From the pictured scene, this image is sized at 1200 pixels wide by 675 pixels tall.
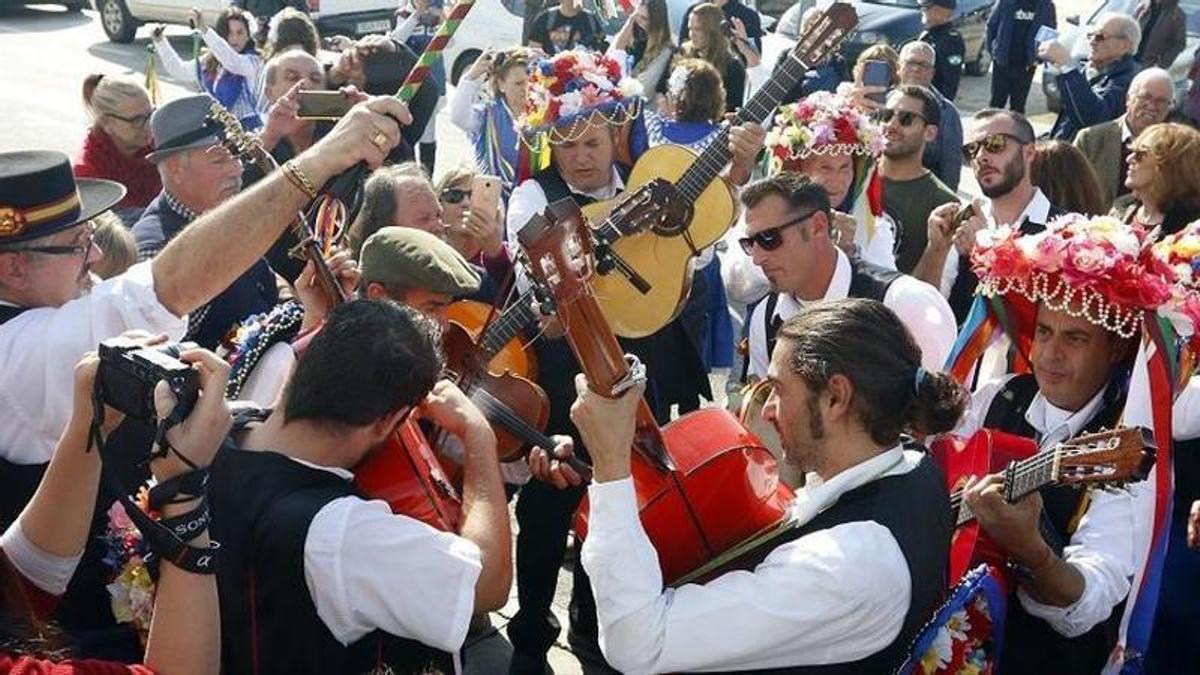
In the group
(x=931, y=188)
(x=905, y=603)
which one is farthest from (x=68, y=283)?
(x=931, y=188)

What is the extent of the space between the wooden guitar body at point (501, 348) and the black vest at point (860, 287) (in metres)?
0.84

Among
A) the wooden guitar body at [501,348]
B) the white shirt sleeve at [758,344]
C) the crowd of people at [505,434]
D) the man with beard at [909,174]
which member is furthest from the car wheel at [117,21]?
the white shirt sleeve at [758,344]

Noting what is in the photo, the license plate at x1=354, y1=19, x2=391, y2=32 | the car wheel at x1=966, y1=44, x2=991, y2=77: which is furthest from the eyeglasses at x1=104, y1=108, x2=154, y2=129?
the car wheel at x1=966, y1=44, x2=991, y2=77

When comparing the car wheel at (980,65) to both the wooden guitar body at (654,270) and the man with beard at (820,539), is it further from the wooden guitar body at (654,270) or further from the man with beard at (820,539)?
the man with beard at (820,539)

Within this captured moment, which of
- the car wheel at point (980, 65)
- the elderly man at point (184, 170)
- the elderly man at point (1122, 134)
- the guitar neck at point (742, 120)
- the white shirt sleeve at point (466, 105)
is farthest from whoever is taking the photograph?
the car wheel at point (980, 65)

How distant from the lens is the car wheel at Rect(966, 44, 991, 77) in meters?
17.7

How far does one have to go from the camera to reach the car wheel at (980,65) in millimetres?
17688

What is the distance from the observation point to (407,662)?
9.37 feet

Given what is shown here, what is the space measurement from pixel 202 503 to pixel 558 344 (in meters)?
2.50

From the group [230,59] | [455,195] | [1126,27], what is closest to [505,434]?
[455,195]

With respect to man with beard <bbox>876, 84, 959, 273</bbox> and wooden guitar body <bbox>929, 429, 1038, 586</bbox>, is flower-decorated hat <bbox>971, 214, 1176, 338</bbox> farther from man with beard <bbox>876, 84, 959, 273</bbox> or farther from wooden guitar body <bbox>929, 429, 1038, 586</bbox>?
man with beard <bbox>876, 84, 959, 273</bbox>

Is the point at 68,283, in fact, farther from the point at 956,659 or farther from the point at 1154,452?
the point at 1154,452

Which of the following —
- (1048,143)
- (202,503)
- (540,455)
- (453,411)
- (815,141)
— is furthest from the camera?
(1048,143)

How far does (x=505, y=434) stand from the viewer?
4.00 meters
